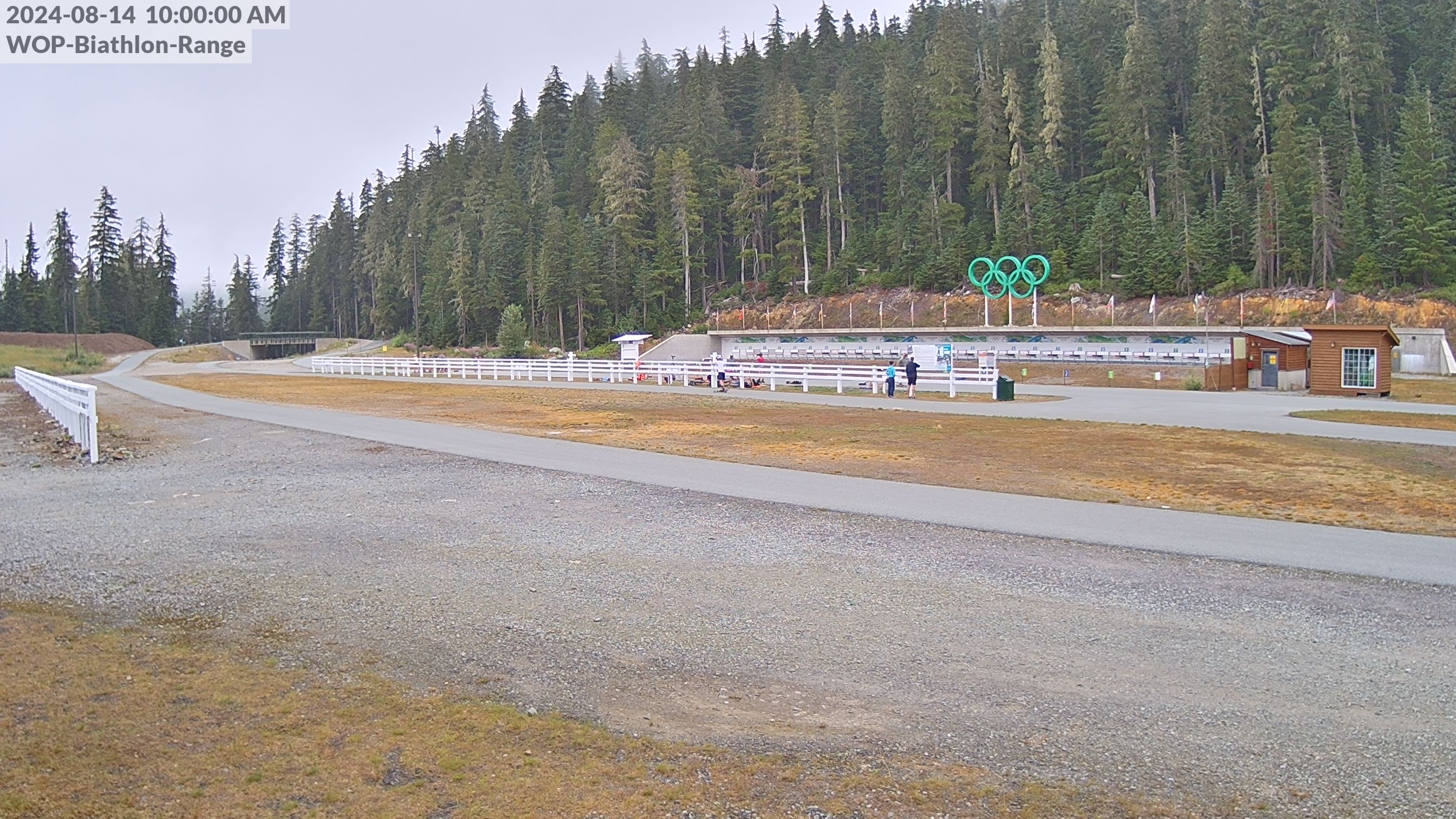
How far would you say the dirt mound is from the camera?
3797 inches

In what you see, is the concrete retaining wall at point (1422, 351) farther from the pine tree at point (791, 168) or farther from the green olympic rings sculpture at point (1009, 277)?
the pine tree at point (791, 168)

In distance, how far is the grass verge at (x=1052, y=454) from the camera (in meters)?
12.4

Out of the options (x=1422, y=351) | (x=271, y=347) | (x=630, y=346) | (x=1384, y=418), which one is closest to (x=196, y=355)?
(x=271, y=347)

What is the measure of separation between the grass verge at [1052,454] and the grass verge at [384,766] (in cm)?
872

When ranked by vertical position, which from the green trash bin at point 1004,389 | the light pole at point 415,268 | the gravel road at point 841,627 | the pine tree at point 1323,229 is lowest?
the gravel road at point 841,627

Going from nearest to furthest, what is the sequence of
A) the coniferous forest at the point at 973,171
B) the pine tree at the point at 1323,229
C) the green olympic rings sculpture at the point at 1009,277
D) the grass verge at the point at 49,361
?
the green olympic rings sculpture at the point at 1009,277
the pine tree at the point at 1323,229
the coniferous forest at the point at 973,171
the grass verge at the point at 49,361

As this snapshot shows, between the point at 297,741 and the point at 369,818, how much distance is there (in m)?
0.96

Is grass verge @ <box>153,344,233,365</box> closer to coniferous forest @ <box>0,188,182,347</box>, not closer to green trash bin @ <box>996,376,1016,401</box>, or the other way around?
coniferous forest @ <box>0,188,182,347</box>

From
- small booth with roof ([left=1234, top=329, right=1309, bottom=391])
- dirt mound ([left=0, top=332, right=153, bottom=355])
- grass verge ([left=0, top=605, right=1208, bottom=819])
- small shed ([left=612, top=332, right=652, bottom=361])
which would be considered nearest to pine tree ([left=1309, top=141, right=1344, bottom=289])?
small booth with roof ([left=1234, top=329, right=1309, bottom=391])

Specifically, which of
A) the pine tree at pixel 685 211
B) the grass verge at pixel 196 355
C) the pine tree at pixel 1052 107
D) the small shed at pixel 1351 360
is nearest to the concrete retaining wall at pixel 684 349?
the pine tree at pixel 685 211

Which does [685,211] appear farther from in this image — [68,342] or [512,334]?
[68,342]

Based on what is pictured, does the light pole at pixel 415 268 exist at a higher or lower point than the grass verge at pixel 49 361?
higher

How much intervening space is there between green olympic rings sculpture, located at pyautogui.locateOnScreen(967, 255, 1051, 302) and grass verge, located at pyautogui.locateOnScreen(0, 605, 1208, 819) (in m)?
52.3

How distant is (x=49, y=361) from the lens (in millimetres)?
74062
